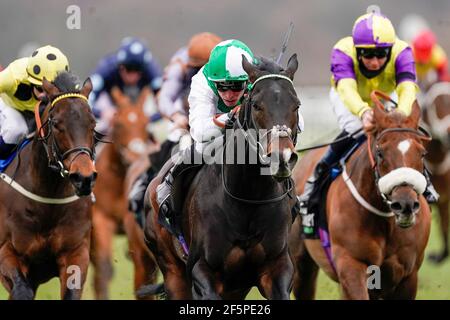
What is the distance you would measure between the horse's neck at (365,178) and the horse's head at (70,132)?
6.40ft

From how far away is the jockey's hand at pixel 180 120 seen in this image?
986cm

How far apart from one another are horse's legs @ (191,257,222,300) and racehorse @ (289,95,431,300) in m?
1.36

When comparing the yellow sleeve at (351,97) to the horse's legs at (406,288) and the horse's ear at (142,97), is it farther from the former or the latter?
the horse's ear at (142,97)

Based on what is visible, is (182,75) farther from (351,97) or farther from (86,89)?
(86,89)

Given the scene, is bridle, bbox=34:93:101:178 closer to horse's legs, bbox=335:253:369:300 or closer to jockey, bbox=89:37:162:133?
horse's legs, bbox=335:253:369:300

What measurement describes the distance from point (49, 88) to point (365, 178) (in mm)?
2228

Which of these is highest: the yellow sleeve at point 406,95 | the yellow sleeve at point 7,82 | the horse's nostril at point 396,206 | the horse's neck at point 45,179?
the yellow sleeve at point 7,82

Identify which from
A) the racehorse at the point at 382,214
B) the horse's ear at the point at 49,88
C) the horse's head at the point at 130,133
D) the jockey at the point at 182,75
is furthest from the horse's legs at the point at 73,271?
the horse's head at the point at 130,133

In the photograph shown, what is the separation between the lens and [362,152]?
27.1 feet

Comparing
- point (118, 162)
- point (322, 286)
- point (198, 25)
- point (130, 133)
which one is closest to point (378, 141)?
point (322, 286)

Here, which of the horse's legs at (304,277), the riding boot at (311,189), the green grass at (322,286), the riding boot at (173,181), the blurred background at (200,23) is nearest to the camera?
the riding boot at (173,181)

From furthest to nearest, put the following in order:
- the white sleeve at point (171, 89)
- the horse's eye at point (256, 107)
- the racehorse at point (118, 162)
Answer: the racehorse at point (118, 162) → the white sleeve at point (171, 89) → the horse's eye at point (256, 107)

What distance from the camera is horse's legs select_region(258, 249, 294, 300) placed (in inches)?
253
